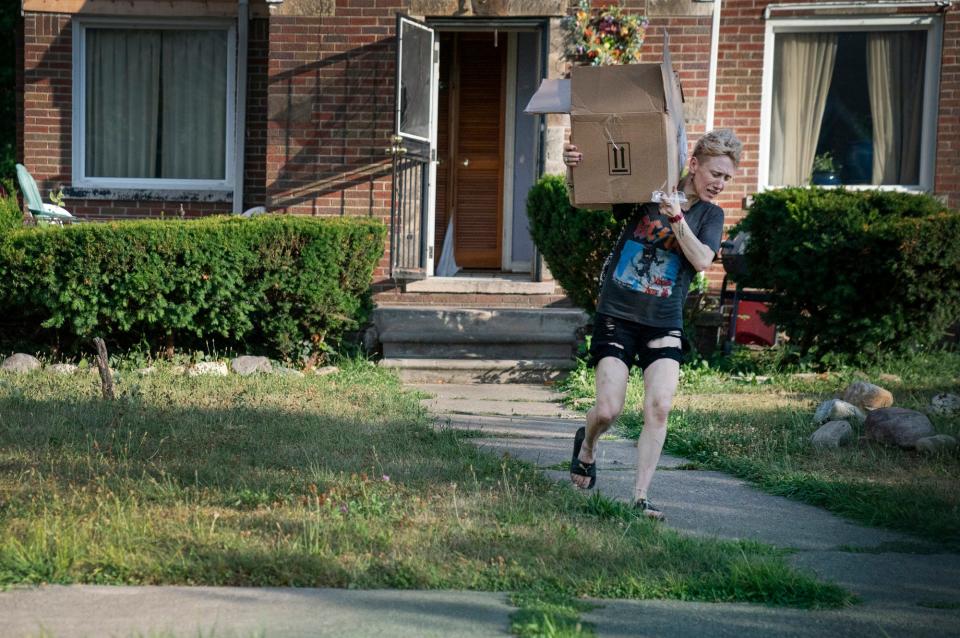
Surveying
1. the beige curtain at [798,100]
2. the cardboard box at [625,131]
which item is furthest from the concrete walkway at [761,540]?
the beige curtain at [798,100]

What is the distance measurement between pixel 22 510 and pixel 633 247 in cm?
263

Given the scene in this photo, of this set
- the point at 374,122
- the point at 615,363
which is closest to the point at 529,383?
the point at 374,122

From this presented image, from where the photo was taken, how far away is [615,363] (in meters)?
4.81

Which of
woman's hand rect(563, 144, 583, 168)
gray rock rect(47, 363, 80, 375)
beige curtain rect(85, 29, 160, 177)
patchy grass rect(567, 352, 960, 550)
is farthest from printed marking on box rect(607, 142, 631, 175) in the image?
beige curtain rect(85, 29, 160, 177)

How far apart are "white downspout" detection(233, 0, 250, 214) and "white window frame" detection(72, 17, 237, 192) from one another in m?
0.22

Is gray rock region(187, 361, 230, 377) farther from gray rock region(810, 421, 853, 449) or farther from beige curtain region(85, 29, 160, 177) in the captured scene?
gray rock region(810, 421, 853, 449)

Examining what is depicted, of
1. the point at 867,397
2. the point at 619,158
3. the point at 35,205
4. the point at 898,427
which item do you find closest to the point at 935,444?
the point at 898,427

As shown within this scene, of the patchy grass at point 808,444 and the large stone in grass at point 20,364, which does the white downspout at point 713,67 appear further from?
the large stone in grass at point 20,364

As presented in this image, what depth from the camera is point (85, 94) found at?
1211 centimetres

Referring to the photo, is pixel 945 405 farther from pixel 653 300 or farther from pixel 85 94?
pixel 85 94

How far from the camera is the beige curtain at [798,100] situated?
37.4ft

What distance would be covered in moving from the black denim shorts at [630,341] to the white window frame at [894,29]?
6.76 meters

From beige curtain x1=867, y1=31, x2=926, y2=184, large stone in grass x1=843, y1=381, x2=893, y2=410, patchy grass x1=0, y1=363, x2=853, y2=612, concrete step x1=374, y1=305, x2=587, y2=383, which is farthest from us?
beige curtain x1=867, y1=31, x2=926, y2=184

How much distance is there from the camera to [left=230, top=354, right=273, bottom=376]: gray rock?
348 inches
